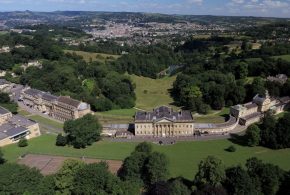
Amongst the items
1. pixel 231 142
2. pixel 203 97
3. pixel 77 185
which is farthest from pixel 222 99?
pixel 77 185

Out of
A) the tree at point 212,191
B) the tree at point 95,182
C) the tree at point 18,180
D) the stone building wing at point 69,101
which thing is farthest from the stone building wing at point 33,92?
the tree at point 212,191

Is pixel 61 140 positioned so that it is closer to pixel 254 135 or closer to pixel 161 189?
pixel 161 189

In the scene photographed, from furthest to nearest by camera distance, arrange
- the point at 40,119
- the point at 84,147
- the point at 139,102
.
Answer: the point at 139,102 → the point at 40,119 → the point at 84,147

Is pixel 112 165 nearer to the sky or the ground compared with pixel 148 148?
nearer to the ground

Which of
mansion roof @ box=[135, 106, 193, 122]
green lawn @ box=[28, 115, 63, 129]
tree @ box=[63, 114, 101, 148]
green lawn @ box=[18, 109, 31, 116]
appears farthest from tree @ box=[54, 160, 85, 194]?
green lawn @ box=[18, 109, 31, 116]

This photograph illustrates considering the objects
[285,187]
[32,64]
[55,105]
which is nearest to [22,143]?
[55,105]

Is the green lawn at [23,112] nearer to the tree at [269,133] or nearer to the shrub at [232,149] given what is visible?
the shrub at [232,149]

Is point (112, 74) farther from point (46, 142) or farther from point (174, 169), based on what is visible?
point (174, 169)
